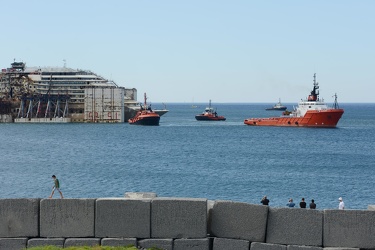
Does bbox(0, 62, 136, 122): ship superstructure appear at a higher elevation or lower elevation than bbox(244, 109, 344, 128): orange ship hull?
higher

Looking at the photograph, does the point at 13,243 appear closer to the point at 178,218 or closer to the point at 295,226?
the point at 178,218

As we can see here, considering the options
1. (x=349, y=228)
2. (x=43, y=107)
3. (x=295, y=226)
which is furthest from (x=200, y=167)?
(x=43, y=107)

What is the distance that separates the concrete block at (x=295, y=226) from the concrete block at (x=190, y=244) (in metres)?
0.78

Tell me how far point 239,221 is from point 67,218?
84.7 inches

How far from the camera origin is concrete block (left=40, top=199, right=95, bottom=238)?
33.4ft

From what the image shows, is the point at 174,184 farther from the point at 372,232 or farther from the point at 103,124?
the point at 103,124

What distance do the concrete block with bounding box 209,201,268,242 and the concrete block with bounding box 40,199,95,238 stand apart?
5.00 ft

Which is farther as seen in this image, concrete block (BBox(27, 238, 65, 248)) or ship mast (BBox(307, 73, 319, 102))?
ship mast (BBox(307, 73, 319, 102))

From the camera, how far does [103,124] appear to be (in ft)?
527

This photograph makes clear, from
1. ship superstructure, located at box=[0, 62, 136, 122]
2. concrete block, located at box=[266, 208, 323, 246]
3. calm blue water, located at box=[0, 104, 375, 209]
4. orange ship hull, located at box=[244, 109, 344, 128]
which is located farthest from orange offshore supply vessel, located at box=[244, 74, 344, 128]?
concrete block, located at box=[266, 208, 323, 246]

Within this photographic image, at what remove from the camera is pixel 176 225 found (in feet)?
33.0

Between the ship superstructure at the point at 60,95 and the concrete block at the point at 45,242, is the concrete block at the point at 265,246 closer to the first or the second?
the concrete block at the point at 45,242

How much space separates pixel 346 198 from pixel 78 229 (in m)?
35.3

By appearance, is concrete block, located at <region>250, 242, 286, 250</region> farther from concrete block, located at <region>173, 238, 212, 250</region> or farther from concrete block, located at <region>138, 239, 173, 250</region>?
concrete block, located at <region>138, 239, 173, 250</region>
